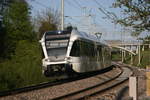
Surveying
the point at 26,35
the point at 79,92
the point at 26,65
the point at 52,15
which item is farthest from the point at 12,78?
the point at 52,15

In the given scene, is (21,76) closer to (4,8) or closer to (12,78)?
(12,78)

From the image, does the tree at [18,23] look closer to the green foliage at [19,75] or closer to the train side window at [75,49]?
the green foliage at [19,75]

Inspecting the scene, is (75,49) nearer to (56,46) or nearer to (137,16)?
(56,46)

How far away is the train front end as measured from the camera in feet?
70.2

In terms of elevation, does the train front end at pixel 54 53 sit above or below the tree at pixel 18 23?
Result: below

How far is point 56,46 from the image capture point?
2172 cm

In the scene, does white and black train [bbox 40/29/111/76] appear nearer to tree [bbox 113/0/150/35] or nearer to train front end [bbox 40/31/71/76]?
train front end [bbox 40/31/71/76]

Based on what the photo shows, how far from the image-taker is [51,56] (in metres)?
21.6

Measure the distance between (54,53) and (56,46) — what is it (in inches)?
16.7

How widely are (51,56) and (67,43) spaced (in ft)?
4.00

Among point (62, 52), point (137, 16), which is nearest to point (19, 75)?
point (62, 52)

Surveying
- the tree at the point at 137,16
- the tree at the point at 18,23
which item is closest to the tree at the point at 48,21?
the tree at the point at 18,23

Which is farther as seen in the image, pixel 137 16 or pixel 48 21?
pixel 48 21

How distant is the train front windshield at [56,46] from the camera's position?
70.8 feet
